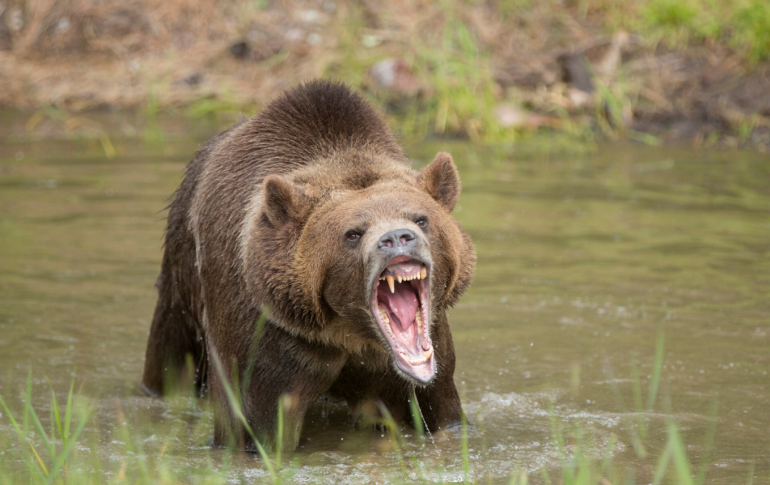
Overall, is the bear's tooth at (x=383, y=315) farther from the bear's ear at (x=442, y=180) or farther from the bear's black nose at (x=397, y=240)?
the bear's ear at (x=442, y=180)

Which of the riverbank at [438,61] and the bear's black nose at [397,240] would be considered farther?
the riverbank at [438,61]

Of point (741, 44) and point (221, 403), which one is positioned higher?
point (741, 44)

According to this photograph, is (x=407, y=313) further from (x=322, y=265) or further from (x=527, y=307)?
(x=527, y=307)

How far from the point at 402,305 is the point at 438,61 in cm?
775

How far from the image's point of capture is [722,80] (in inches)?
481

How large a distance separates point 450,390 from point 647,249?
3.82 m

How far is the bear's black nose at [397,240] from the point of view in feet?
11.5

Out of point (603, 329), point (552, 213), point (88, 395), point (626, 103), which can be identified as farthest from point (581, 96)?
point (88, 395)

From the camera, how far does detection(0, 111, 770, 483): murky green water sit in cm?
447

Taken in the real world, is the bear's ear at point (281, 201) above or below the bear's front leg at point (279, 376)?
above

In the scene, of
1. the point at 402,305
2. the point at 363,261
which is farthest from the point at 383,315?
the point at 363,261

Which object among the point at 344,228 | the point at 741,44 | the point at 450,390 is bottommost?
the point at 450,390

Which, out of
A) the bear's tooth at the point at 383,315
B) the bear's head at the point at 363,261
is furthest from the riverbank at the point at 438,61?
the bear's tooth at the point at 383,315

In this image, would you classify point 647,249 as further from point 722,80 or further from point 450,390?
point 722,80
